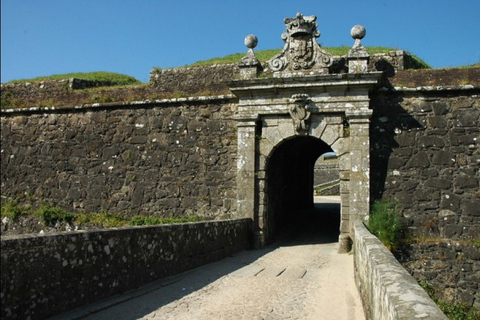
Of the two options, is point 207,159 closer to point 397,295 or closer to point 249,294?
point 249,294

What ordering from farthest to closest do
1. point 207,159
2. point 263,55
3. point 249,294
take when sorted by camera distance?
1. point 263,55
2. point 207,159
3. point 249,294

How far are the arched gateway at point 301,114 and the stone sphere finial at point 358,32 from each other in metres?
0.02

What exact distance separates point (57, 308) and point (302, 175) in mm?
12901

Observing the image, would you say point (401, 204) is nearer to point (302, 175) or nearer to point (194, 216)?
point (194, 216)

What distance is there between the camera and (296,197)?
15477 millimetres

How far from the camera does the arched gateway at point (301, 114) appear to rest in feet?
32.4

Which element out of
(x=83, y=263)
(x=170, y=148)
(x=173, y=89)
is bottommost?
(x=83, y=263)

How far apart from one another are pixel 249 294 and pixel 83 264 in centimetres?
223

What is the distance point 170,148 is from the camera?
1159cm

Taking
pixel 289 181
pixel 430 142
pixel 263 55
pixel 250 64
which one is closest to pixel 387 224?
pixel 430 142

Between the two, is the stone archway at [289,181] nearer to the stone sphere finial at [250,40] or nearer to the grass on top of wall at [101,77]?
the stone sphere finial at [250,40]

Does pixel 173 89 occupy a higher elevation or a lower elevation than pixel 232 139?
higher

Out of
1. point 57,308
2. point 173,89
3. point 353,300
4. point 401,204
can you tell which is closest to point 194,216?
point 173,89

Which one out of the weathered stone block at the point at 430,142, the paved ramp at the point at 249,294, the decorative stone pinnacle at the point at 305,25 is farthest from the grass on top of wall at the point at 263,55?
the paved ramp at the point at 249,294
